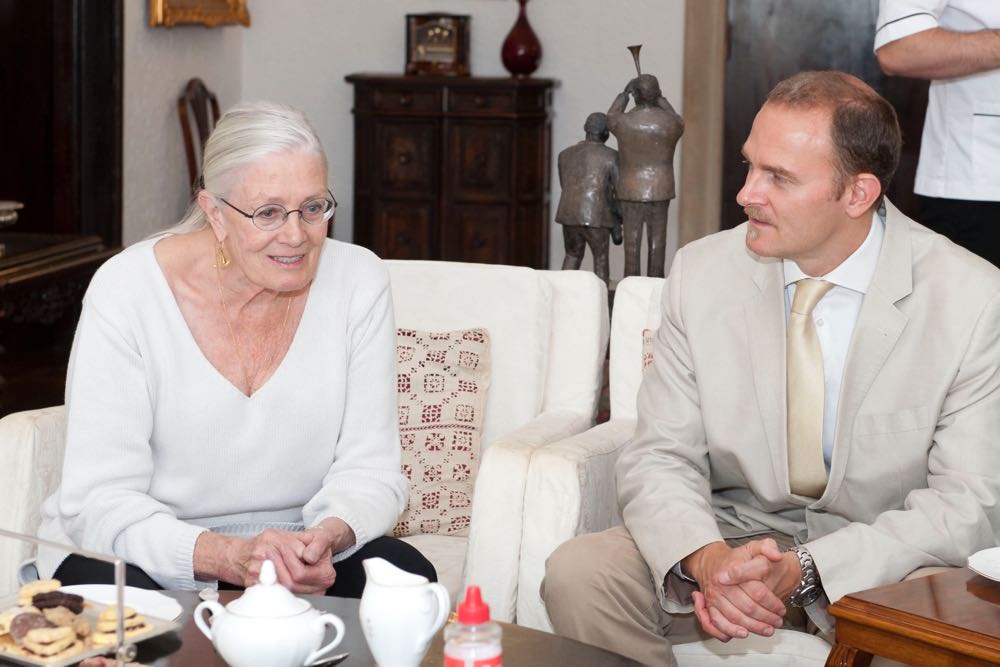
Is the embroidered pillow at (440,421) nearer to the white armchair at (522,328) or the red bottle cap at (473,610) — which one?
the white armchair at (522,328)

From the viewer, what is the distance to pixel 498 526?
8.48 feet

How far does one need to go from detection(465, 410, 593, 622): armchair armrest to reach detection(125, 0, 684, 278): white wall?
381cm

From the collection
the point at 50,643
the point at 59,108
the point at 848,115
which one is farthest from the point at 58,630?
the point at 59,108

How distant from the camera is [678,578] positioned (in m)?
2.31

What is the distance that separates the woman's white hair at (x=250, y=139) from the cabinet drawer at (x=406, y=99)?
442cm

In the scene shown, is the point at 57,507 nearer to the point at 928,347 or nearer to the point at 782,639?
the point at 782,639

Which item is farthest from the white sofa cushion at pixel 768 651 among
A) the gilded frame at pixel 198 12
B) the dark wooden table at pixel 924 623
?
the gilded frame at pixel 198 12

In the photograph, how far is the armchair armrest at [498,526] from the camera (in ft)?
8.47

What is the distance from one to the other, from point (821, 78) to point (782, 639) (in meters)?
0.92

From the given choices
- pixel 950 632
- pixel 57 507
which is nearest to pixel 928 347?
pixel 950 632

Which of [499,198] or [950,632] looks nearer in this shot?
Result: [950,632]

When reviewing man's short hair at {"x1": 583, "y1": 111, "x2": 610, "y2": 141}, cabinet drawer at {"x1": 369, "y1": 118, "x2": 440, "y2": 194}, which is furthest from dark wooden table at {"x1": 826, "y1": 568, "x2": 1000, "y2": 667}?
cabinet drawer at {"x1": 369, "y1": 118, "x2": 440, "y2": 194}

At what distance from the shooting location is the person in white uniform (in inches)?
119

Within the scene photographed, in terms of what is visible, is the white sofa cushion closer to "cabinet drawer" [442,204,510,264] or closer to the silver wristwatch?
the silver wristwatch
